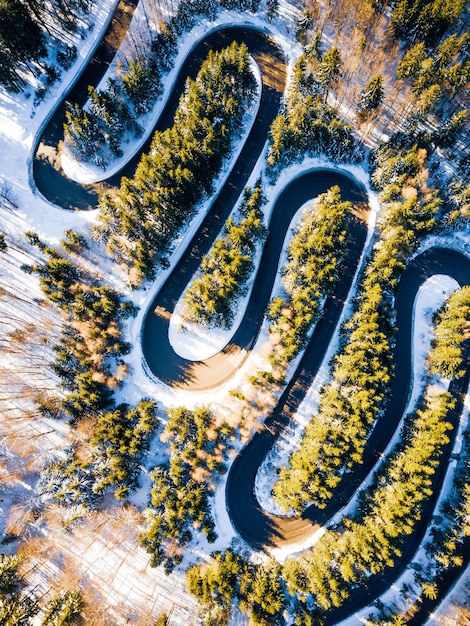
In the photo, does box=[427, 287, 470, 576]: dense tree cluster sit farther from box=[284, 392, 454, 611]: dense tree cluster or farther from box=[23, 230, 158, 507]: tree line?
box=[23, 230, 158, 507]: tree line

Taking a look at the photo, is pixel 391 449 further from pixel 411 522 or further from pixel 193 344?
pixel 193 344

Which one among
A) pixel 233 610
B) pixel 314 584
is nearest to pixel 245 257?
pixel 314 584

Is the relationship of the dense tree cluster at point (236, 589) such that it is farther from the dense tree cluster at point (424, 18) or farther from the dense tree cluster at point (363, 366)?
the dense tree cluster at point (424, 18)

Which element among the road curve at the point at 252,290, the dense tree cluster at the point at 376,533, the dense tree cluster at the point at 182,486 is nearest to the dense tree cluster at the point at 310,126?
the road curve at the point at 252,290


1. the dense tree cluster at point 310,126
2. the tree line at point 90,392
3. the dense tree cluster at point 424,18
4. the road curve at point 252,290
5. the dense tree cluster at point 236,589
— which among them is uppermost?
the dense tree cluster at point 424,18

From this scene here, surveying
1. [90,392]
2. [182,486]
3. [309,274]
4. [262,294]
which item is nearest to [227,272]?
[262,294]
